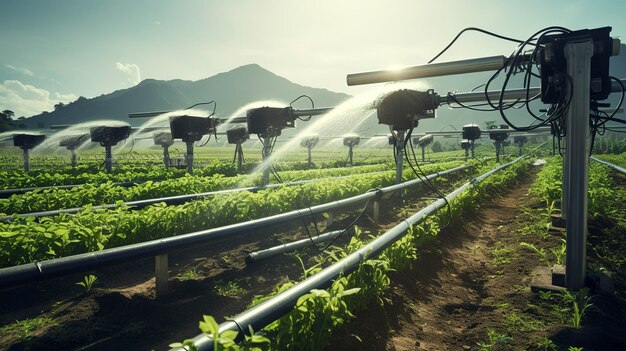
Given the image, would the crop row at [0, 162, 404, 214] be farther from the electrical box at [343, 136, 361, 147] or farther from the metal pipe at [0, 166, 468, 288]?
the electrical box at [343, 136, 361, 147]

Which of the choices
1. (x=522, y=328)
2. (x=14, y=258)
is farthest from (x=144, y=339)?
(x=522, y=328)

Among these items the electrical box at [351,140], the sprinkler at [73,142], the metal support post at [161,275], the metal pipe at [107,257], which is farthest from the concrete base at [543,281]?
the electrical box at [351,140]

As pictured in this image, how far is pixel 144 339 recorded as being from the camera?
3072 millimetres

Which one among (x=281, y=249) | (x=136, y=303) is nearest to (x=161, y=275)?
(x=136, y=303)

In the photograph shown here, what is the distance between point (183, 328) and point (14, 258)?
2.05m

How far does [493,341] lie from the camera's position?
2.79 metres

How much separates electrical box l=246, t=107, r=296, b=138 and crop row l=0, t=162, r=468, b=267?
4.16 feet

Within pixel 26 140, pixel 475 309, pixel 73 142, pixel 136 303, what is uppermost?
pixel 26 140

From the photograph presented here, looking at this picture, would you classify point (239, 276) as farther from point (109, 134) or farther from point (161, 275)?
point (109, 134)

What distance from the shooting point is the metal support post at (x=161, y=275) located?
3869 mm

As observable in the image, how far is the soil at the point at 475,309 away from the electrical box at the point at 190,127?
18.4 ft

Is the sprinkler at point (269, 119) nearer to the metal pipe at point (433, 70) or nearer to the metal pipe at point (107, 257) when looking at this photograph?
the metal pipe at point (107, 257)

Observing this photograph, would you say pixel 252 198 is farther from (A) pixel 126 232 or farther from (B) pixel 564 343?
(B) pixel 564 343

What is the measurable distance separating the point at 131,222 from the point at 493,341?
4439 mm
